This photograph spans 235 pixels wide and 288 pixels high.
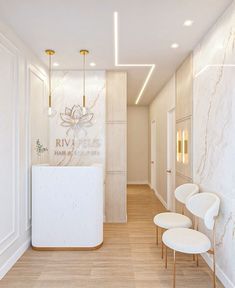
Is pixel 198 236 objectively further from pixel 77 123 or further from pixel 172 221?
pixel 77 123

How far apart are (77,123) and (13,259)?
8.07 feet

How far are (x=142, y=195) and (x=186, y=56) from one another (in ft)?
13.8

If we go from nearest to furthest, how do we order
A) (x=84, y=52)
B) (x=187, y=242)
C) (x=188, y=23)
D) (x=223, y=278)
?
1. (x=187, y=242)
2. (x=223, y=278)
3. (x=188, y=23)
4. (x=84, y=52)

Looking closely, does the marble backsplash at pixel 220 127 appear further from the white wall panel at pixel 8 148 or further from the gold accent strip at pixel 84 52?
the white wall panel at pixel 8 148

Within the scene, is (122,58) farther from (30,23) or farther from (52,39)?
(30,23)

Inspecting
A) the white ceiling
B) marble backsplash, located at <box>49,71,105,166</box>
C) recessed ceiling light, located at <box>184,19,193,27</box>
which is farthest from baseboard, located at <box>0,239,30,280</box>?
recessed ceiling light, located at <box>184,19,193,27</box>

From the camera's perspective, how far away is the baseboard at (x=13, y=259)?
253 cm

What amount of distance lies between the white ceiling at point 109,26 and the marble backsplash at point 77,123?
542 millimetres

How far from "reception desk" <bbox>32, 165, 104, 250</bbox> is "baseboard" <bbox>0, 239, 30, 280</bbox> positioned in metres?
0.19

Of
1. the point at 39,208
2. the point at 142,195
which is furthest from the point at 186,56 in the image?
the point at 142,195

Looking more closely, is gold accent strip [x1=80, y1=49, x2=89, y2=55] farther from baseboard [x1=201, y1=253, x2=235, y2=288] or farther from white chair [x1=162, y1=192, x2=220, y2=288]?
baseboard [x1=201, y1=253, x2=235, y2=288]

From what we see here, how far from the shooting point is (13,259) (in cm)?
277

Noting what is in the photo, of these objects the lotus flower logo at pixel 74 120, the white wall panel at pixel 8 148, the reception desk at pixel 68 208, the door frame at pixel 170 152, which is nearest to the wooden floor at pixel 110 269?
the reception desk at pixel 68 208

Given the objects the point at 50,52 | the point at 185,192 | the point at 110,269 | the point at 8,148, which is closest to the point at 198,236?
the point at 185,192
